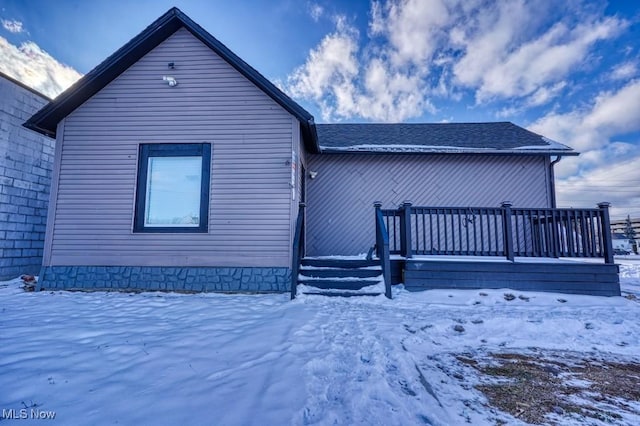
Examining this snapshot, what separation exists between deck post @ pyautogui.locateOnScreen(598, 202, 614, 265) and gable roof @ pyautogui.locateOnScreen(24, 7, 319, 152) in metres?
5.45

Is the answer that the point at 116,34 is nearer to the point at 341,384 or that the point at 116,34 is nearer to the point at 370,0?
the point at 370,0

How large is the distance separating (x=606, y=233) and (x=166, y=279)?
7.88 metres

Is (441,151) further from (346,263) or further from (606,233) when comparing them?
(346,263)

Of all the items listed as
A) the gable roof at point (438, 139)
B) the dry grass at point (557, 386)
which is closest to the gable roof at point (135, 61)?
the gable roof at point (438, 139)

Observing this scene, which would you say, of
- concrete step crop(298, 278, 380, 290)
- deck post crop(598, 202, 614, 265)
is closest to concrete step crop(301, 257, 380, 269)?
concrete step crop(298, 278, 380, 290)

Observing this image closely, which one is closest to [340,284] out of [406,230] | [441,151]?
[406,230]

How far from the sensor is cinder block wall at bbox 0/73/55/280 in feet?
18.7

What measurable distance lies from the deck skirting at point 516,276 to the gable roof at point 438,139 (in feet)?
10.4

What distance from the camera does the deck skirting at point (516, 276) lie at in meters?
4.63

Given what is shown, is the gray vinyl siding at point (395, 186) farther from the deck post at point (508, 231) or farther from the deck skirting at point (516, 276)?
the deck skirting at point (516, 276)

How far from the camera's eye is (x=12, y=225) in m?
5.81

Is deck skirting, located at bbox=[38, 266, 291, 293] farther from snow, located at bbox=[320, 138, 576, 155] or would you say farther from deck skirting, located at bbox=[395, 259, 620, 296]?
snow, located at bbox=[320, 138, 576, 155]

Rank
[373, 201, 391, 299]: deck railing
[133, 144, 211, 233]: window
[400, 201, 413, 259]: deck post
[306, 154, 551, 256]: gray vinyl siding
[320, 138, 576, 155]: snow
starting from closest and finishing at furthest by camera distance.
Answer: [373, 201, 391, 299]: deck railing
[400, 201, 413, 259]: deck post
[133, 144, 211, 233]: window
[320, 138, 576, 155]: snow
[306, 154, 551, 256]: gray vinyl siding

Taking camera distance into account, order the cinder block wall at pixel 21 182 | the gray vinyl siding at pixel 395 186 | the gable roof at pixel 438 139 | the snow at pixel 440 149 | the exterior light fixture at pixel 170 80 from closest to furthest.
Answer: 1. the exterior light fixture at pixel 170 80
2. the cinder block wall at pixel 21 182
3. the snow at pixel 440 149
4. the gable roof at pixel 438 139
5. the gray vinyl siding at pixel 395 186
